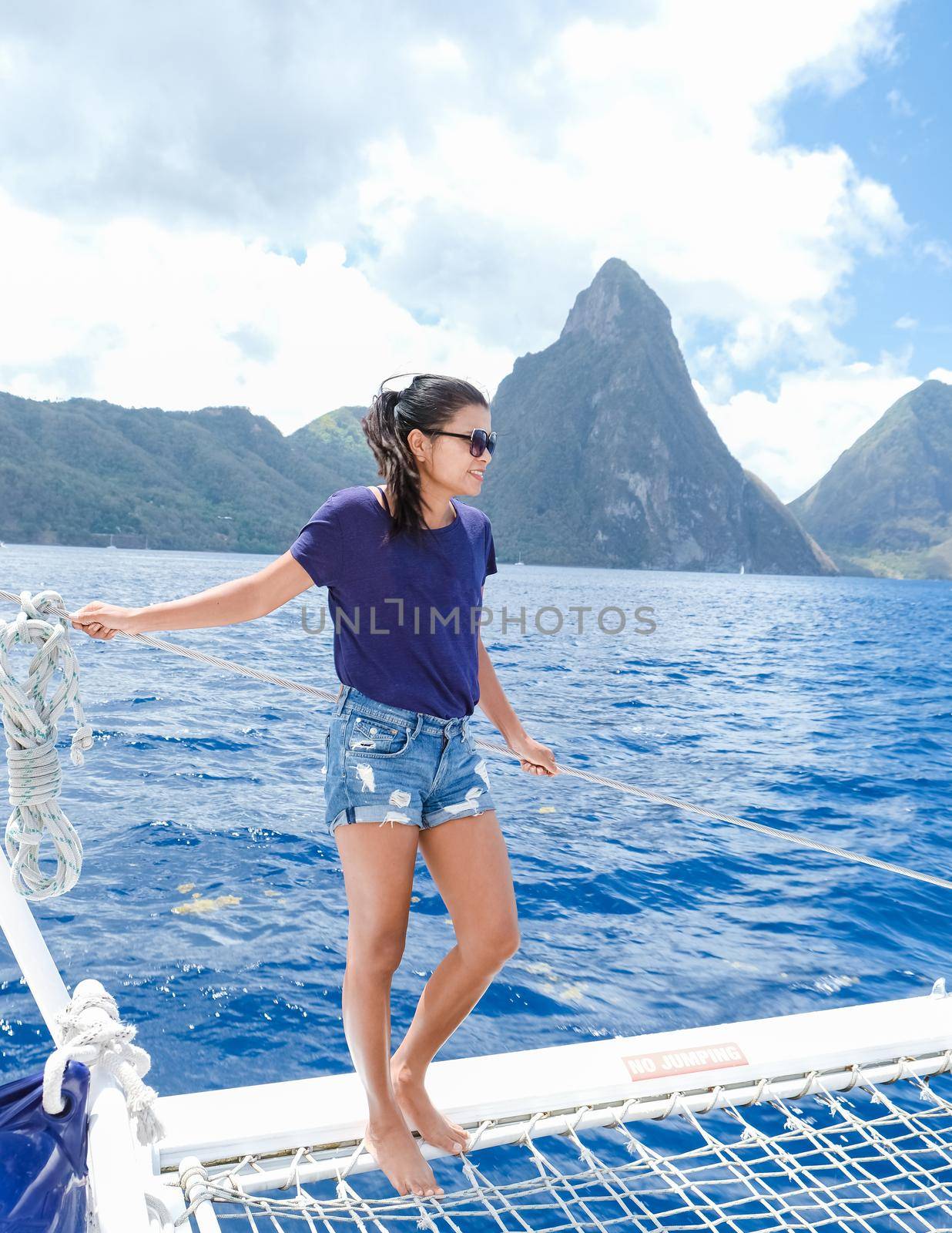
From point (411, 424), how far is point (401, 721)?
0.72 m

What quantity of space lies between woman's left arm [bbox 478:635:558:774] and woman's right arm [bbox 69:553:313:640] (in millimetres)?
693

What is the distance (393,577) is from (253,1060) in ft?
8.38

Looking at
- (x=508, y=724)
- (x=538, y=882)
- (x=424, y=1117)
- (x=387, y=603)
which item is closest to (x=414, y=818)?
(x=387, y=603)

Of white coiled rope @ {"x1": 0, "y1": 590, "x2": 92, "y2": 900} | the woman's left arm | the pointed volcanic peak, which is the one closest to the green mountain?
the pointed volcanic peak

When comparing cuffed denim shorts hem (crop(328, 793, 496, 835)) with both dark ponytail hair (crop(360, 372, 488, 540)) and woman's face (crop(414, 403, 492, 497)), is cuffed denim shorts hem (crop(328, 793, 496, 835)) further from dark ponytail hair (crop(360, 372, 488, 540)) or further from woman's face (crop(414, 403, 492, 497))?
woman's face (crop(414, 403, 492, 497))

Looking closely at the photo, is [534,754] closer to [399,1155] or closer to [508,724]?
[508,724]

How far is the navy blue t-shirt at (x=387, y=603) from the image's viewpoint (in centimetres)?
204

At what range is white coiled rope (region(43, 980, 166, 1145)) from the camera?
181cm

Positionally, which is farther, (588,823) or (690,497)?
(690,497)

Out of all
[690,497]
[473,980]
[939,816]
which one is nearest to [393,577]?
[473,980]

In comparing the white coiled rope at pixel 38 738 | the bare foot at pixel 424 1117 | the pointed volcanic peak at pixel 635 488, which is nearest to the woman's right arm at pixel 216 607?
the white coiled rope at pixel 38 738

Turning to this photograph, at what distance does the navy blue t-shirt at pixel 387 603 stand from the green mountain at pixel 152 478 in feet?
343

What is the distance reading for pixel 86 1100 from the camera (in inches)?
67.6

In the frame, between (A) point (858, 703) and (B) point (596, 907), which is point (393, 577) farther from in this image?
(A) point (858, 703)
